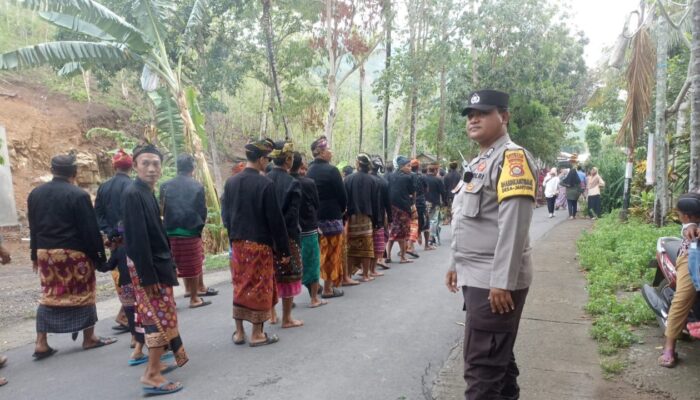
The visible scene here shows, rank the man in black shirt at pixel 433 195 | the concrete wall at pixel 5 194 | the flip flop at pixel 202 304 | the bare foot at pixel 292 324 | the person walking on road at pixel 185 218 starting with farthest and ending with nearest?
the concrete wall at pixel 5 194, the man in black shirt at pixel 433 195, the flip flop at pixel 202 304, the person walking on road at pixel 185 218, the bare foot at pixel 292 324

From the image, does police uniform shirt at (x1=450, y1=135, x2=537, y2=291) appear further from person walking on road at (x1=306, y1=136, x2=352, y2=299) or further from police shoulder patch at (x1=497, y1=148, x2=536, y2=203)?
person walking on road at (x1=306, y1=136, x2=352, y2=299)

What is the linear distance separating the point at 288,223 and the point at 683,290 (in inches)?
142

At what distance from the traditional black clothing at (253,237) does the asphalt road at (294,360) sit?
0.51 metres

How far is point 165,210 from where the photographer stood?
20.3 ft

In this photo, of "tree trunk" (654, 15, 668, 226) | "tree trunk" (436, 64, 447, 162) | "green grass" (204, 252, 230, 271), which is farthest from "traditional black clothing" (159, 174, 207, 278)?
"tree trunk" (436, 64, 447, 162)

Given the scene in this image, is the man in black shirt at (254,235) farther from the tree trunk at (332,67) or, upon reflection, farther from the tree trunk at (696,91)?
the tree trunk at (332,67)

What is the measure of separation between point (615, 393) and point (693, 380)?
0.64 m

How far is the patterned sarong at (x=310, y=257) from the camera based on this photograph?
6.08m

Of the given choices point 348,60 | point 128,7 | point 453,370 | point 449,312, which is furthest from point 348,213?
point 348,60

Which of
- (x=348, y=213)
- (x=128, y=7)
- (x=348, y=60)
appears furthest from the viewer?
(x=348, y=60)

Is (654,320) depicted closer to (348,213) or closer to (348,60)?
(348,213)

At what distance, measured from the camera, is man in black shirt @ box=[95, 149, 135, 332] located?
5094 millimetres

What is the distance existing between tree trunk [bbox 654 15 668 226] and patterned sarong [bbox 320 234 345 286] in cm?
644

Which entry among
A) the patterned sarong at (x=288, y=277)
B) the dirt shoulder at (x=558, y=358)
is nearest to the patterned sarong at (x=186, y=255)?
the patterned sarong at (x=288, y=277)
